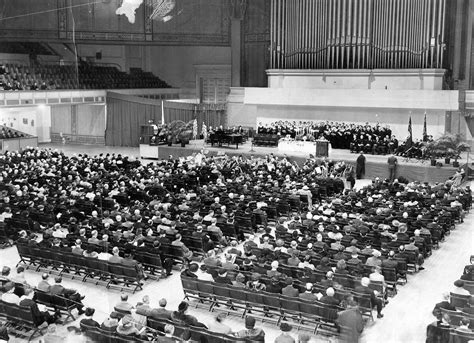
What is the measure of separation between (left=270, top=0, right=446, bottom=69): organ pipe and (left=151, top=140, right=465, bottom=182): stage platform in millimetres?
6057

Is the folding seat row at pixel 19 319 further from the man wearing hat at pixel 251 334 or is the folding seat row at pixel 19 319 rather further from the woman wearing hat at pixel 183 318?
the man wearing hat at pixel 251 334

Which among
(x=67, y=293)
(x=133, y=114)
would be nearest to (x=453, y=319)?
(x=67, y=293)

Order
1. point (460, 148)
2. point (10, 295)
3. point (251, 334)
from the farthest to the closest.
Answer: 1. point (460, 148)
2. point (10, 295)
3. point (251, 334)

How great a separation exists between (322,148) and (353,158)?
144 cm

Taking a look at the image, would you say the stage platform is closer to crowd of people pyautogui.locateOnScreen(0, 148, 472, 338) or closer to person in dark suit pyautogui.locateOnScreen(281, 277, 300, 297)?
crowd of people pyautogui.locateOnScreen(0, 148, 472, 338)

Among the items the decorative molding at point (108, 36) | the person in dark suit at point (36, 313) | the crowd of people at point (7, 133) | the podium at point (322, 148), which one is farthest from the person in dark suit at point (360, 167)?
the crowd of people at point (7, 133)

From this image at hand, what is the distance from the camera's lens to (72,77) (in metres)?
35.7

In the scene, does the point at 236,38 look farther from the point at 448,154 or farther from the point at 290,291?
the point at 290,291

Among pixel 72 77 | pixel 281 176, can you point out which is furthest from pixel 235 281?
pixel 72 77

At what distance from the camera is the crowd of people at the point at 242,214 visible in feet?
40.3

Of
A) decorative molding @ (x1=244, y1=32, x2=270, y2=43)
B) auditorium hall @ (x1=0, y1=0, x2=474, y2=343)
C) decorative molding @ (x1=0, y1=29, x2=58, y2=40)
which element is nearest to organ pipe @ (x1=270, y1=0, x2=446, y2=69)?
auditorium hall @ (x1=0, y1=0, x2=474, y2=343)

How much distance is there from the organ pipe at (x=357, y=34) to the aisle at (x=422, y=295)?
15481 millimetres

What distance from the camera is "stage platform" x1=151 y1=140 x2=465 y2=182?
982 inches

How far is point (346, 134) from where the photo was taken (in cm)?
2933
